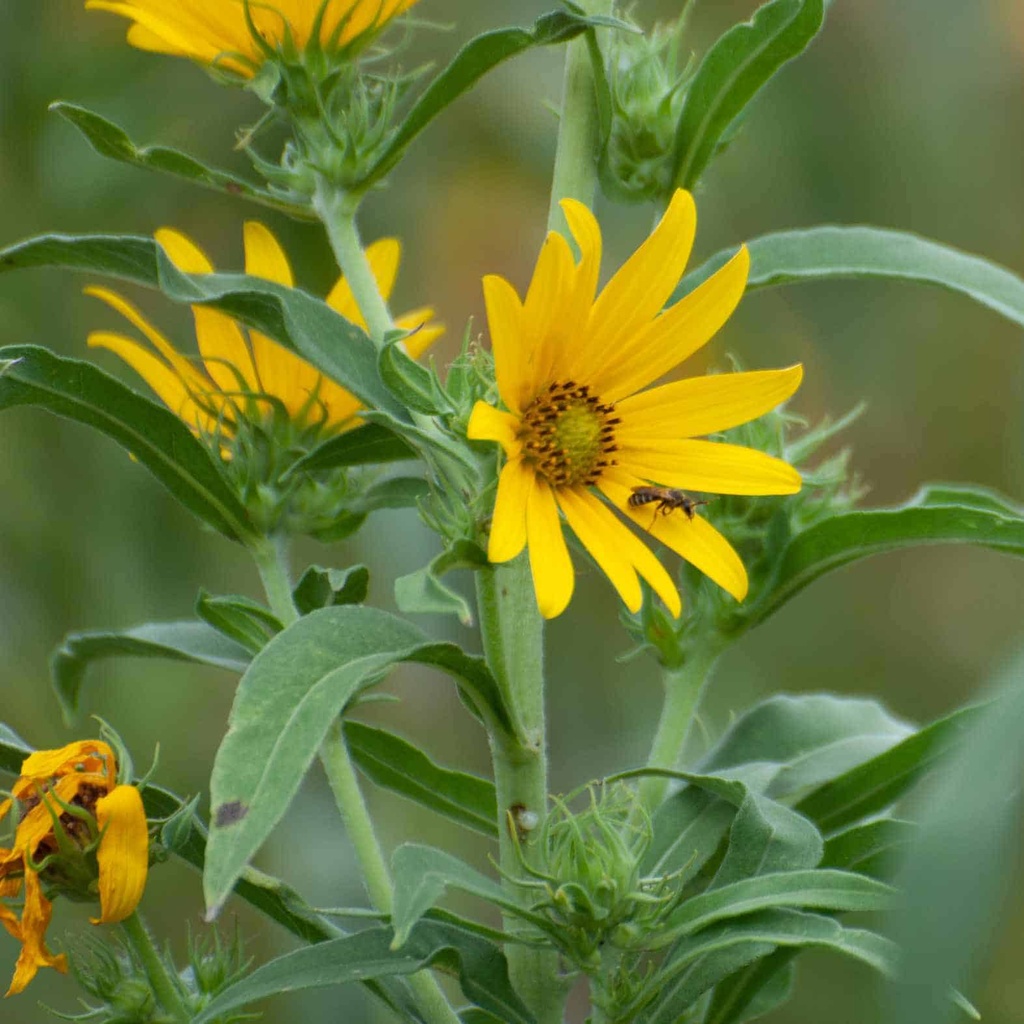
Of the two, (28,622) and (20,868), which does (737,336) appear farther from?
(20,868)

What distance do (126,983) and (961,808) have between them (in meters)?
0.64

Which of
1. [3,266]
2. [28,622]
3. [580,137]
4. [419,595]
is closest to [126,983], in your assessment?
[419,595]

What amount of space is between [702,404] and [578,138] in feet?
0.67

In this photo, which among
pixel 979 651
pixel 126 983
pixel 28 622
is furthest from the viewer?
pixel 979 651

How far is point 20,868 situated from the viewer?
896mm

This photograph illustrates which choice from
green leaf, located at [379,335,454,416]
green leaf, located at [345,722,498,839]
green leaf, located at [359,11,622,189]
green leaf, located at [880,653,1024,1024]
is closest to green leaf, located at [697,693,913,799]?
green leaf, located at [345,722,498,839]

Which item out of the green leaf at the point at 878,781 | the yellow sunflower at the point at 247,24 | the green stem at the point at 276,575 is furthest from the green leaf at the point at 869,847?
the yellow sunflower at the point at 247,24

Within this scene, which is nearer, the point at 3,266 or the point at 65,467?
the point at 3,266

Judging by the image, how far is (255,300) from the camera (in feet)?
2.93

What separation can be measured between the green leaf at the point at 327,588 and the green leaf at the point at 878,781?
1.15 ft

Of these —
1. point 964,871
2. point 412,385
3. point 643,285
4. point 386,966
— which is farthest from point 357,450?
point 964,871

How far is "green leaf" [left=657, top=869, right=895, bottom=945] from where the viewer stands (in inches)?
32.9

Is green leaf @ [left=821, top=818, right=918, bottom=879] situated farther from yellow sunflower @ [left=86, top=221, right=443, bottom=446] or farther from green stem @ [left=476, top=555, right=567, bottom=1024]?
yellow sunflower @ [left=86, top=221, right=443, bottom=446]

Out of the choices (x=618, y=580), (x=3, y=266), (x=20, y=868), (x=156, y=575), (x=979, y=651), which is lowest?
(x=979, y=651)
